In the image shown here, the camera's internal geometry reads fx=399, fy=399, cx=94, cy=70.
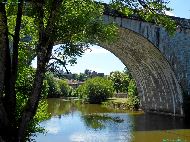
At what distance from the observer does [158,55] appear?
3334 centimetres

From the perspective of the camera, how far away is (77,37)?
8.24m

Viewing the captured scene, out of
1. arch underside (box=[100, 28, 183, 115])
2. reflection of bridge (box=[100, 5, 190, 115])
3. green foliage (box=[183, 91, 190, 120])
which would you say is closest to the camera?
reflection of bridge (box=[100, 5, 190, 115])

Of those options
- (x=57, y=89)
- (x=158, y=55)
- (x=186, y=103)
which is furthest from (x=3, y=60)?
(x=57, y=89)

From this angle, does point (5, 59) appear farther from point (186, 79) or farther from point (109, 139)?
point (186, 79)

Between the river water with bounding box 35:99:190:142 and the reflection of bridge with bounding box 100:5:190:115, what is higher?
the reflection of bridge with bounding box 100:5:190:115

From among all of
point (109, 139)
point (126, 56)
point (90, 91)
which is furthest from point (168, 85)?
point (90, 91)

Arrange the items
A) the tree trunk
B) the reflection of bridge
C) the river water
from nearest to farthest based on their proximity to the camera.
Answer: the tree trunk
the river water
the reflection of bridge

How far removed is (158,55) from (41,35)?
26493mm

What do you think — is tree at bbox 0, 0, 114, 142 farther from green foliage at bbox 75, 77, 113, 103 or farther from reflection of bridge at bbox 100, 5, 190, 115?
green foliage at bbox 75, 77, 113, 103

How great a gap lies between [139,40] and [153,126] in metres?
7.28

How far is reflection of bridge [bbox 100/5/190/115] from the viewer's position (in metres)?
30.7

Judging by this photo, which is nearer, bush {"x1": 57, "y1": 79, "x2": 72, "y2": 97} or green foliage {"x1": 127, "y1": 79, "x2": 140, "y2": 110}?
green foliage {"x1": 127, "y1": 79, "x2": 140, "y2": 110}

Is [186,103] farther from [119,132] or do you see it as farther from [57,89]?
[57,89]

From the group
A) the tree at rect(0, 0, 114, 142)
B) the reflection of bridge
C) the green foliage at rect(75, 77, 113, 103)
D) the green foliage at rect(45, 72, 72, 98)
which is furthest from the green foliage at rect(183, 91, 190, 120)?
the green foliage at rect(45, 72, 72, 98)
